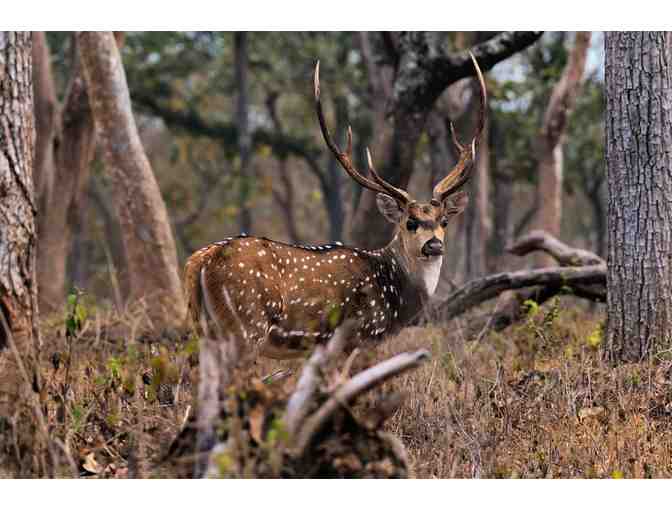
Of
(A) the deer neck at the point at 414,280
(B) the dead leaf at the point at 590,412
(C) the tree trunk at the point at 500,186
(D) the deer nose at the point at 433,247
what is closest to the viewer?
(B) the dead leaf at the point at 590,412

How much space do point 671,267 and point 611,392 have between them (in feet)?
3.57

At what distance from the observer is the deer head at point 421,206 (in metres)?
6.70

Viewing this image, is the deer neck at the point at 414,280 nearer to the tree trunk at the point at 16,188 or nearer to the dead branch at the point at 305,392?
the tree trunk at the point at 16,188

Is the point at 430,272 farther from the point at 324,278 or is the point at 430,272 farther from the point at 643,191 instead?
the point at 643,191

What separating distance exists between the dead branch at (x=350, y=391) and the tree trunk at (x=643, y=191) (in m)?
3.09

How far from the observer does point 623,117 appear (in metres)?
6.49

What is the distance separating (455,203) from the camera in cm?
711

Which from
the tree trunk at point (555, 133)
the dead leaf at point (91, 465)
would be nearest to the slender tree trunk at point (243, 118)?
the tree trunk at point (555, 133)

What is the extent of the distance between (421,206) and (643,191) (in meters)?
1.55

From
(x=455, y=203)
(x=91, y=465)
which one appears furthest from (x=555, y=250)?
(x=91, y=465)

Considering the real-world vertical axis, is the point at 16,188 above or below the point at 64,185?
below

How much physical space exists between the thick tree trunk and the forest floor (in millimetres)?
4163

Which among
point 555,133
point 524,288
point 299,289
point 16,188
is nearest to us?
point 16,188
